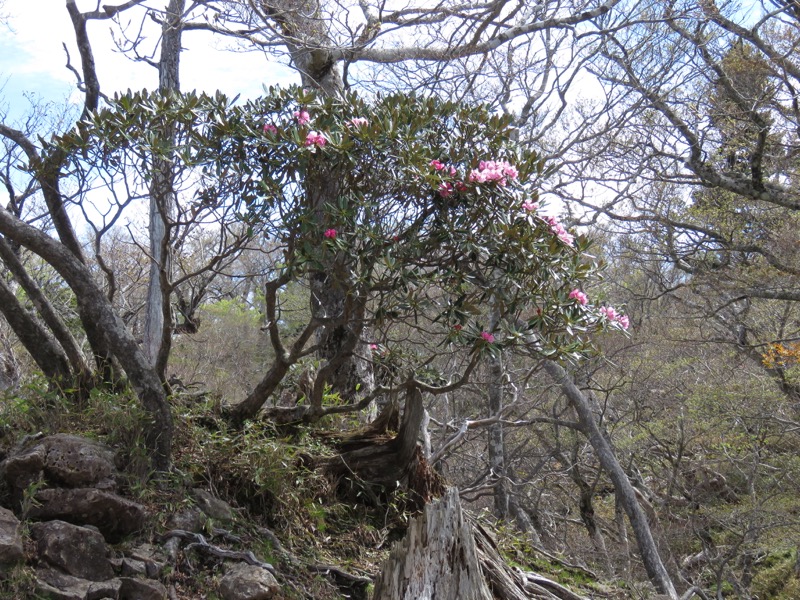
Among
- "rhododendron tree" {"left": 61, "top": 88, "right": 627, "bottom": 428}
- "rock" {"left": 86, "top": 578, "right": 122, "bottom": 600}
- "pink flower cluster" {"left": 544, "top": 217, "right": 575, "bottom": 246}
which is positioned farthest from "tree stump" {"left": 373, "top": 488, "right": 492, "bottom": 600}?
"pink flower cluster" {"left": 544, "top": 217, "right": 575, "bottom": 246}

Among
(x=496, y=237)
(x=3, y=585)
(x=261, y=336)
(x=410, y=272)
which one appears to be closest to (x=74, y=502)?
(x=3, y=585)

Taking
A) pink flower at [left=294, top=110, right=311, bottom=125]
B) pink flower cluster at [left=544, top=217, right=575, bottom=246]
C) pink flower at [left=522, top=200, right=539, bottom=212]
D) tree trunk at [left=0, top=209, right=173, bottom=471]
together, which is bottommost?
tree trunk at [left=0, top=209, right=173, bottom=471]

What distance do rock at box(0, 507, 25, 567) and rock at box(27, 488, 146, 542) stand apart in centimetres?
22

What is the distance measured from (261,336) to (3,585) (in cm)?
1460

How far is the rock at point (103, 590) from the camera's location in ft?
10.2

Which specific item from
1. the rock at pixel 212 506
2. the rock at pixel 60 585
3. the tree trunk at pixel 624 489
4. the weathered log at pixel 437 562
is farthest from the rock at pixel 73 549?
the tree trunk at pixel 624 489

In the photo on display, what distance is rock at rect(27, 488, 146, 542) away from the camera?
3426 millimetres

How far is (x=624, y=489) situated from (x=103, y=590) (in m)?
6.54

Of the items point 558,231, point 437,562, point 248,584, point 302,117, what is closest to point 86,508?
point 248,584

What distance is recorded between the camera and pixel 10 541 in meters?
3.06

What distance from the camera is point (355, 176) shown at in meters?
3.93

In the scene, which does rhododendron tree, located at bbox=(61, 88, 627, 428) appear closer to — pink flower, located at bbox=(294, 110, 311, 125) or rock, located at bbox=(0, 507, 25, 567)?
pink flower, located at bbox=(294, 110, 311, 125)

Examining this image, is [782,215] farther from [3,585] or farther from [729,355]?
[3,585]

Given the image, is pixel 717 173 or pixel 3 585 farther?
pixel 717 173
